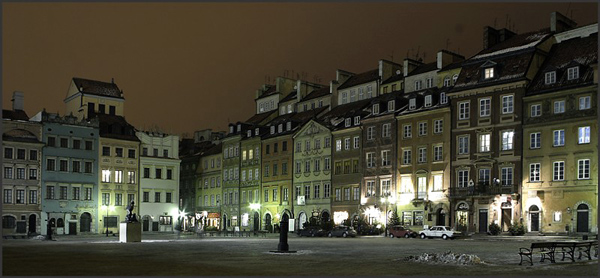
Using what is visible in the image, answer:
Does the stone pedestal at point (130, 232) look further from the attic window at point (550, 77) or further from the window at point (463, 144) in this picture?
the attic window at point (550, 77)

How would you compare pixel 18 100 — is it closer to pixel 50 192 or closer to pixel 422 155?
pixel 50 192

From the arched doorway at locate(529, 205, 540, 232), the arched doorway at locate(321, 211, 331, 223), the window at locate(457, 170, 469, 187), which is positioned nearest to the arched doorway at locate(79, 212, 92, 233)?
the arched doorway at locate(321, 211, 331, 223)

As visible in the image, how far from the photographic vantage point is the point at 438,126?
61719mm

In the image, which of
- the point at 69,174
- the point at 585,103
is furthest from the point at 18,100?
the point at 585,103

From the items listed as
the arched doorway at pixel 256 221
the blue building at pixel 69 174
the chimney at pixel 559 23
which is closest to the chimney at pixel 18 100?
the blue building at pixel 69 174

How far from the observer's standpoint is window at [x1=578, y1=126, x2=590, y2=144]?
167ft

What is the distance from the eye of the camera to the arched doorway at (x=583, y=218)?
5012 centimetres

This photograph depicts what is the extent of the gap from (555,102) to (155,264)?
40.5 meters

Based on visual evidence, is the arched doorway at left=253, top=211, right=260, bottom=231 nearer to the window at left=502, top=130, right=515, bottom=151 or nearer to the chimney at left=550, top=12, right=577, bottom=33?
the window at left=502, top=130, right=515, bottom=151

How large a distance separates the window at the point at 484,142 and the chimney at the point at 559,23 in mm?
12276

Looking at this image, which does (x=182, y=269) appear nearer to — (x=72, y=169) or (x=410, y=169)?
(x=410, y=169)

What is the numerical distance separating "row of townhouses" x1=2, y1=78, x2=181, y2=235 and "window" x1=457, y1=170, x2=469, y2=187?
33.9 m

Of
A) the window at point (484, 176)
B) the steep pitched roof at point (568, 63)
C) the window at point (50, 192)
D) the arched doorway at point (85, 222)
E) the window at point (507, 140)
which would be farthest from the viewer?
the arched doorway at point (85, 222)

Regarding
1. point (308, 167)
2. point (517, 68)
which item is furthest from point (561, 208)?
point (308, 167)
